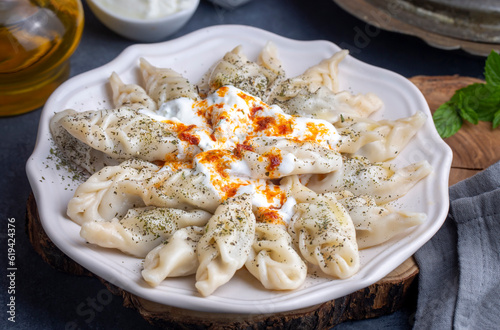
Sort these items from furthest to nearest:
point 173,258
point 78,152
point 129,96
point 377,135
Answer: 1. point 129,96
2. point 377,135
3. point 78,152
4. point 173,258

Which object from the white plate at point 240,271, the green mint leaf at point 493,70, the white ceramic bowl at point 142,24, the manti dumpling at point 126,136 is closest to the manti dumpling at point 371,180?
the white plate at point 240,271

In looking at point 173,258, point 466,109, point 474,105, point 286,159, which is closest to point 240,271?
point 173,258

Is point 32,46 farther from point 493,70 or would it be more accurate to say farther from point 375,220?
point 493,70

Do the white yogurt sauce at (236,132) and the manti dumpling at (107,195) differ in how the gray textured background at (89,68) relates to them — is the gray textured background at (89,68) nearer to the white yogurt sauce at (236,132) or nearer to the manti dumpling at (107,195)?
the manti dumpling at (107,195)

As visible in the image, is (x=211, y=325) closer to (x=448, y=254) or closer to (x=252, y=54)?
(x=448, y=254)

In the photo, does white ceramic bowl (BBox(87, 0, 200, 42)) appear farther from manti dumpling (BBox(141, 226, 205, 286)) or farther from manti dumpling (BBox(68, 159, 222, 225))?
manti dumpling (BBox(141, 226, 205, 286))
